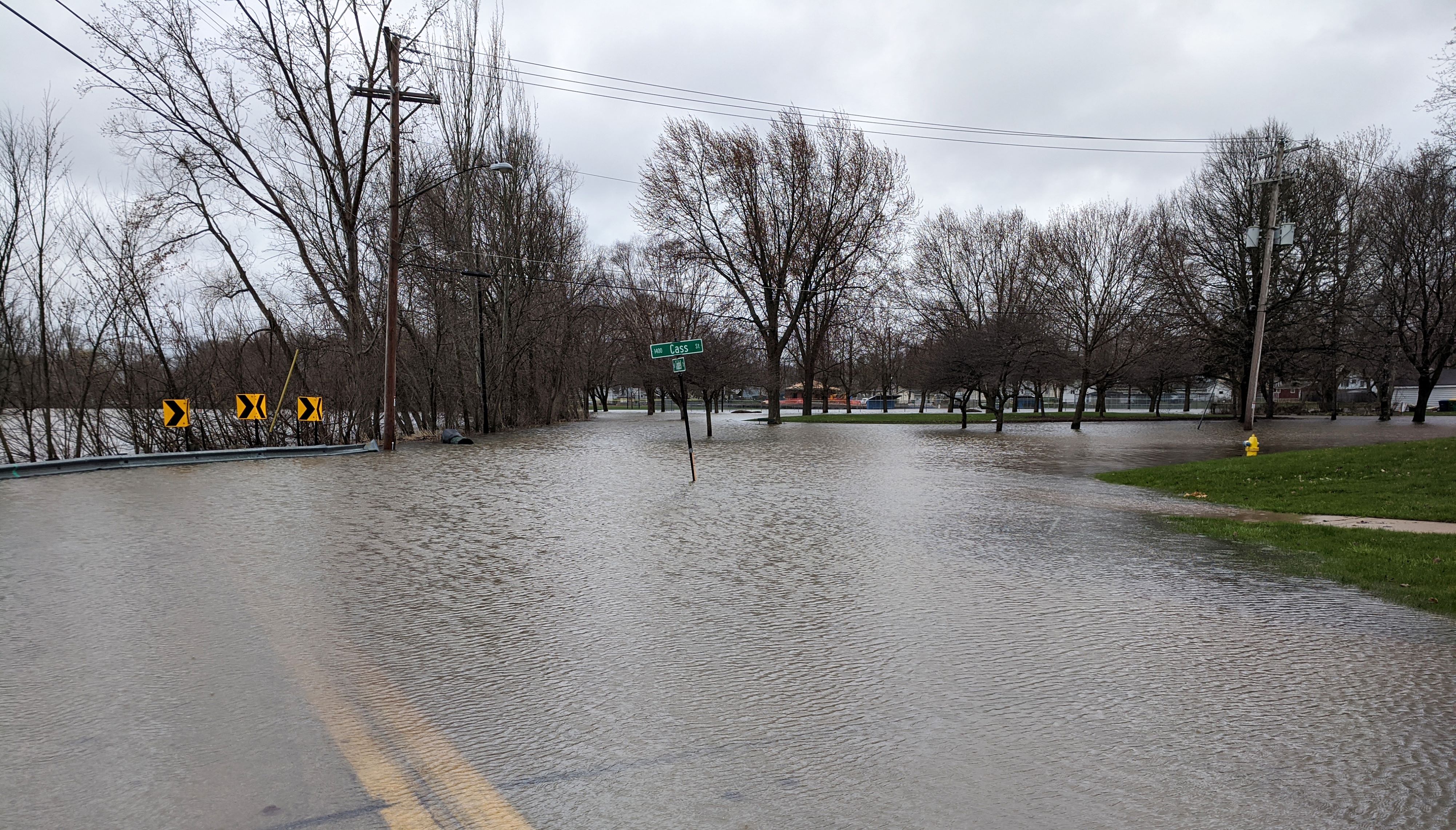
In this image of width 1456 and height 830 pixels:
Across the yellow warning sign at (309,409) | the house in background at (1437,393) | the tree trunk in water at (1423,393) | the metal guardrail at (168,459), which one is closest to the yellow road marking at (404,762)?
the metal guardrail at (168,459)

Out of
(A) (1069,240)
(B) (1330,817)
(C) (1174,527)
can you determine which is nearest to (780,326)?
(A) (1069,240)

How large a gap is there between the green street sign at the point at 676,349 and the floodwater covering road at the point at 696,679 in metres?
7.29

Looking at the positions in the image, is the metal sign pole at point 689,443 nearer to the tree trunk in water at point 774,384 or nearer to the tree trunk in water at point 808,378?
the tree trunk in water at point 774,384

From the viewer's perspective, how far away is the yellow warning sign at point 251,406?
66.0 ft

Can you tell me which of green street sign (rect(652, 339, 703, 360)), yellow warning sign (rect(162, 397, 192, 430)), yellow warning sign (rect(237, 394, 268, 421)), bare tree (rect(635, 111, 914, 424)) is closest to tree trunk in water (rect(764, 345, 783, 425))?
bare tree (rect(635, 111, 914, 424))

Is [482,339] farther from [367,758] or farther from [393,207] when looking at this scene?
[367,758]

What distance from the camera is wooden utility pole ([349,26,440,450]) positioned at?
23.4m

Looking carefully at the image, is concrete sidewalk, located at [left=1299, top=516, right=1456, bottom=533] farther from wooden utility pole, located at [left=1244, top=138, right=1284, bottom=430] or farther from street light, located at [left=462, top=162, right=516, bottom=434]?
street light, located at [left=462, top=162, right=516, bottom=434]

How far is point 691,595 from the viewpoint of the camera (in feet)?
23.1

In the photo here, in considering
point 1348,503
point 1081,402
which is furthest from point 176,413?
point 1081,402

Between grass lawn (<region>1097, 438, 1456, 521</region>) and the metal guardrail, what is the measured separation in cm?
1890

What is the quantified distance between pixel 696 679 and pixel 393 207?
21797 mm

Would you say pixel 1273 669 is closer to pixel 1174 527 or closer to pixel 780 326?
pixel 1174 527

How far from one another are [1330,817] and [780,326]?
1898 inches
